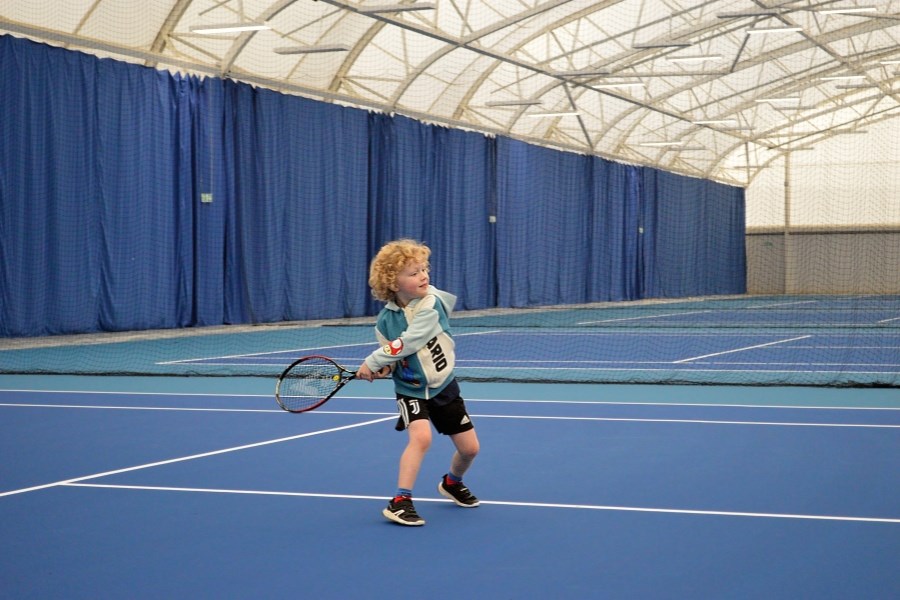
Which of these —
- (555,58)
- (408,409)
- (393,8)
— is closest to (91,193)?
(393,8)

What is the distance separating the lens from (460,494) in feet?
14.5

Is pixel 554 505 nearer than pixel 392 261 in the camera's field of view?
No

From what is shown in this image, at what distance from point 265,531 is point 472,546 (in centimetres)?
73

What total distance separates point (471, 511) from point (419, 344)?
2.18 ft

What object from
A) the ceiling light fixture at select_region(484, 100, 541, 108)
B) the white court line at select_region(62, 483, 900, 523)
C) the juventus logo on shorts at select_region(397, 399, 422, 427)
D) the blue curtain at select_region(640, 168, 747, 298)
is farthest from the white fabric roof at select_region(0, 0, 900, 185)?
the juventus logo on shorts at select_region(397, 399, 422, 427)

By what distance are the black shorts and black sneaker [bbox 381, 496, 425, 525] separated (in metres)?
0.33

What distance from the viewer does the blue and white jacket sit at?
4215 millimetres

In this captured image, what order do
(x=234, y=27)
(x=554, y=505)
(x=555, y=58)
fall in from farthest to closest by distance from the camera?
(x=555, y=58)
(x=234, y=27)
(x=554, y=505)

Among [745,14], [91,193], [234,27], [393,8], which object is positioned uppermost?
[745,14]

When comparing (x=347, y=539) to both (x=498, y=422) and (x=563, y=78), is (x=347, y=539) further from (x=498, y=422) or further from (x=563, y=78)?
(x=563, y=78)

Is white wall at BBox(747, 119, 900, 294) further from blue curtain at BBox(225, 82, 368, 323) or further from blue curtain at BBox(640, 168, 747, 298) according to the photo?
blue curtain at BBox(225, 82, 368, 323)

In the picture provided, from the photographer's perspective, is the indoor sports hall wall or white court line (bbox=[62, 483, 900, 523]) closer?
white court line (bbox=[62, 483, 900, 523])

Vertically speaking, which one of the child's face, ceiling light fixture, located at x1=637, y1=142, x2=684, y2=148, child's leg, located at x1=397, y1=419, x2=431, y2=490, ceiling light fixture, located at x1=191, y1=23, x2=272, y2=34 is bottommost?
child's leg, located at x1=397, y1=419, x2=431, y2=490

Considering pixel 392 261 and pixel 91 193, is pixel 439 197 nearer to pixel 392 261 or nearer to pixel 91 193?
pixel 91 193
